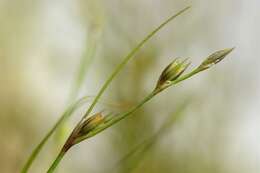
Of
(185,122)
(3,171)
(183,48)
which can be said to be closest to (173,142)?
(185,122)

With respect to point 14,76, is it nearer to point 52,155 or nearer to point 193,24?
point 52,155

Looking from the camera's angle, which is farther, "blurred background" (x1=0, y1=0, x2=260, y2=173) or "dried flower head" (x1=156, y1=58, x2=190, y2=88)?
"blurred background" (x1=0, y1=0, x2=260, y2=173)

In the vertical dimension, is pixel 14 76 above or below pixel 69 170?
above

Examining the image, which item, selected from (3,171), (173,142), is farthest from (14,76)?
(173,142)

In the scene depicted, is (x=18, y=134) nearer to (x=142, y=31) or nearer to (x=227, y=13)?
(x=142, y=31)

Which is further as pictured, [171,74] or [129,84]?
[129,84]

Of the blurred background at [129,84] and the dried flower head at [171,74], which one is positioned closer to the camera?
the dried flower head at [171,74]

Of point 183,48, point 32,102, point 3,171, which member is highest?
point 183,48
